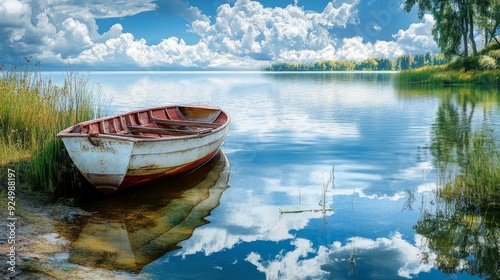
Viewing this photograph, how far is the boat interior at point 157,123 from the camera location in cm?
1066

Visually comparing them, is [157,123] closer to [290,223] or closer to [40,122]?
[40,122]

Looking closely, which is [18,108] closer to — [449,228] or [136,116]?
[136,116]

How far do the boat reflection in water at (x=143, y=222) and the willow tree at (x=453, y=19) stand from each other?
39.7 meters

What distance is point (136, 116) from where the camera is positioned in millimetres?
13242

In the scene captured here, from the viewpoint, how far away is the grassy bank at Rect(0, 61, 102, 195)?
911cm

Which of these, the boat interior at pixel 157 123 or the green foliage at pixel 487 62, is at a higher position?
the green foliage at pixel 487 62

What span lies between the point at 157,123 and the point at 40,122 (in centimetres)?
383

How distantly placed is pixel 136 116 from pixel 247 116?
41.7 feet

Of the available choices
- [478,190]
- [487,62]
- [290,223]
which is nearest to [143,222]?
[290,223]

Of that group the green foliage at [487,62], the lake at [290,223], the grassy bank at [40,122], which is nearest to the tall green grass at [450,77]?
the green foliage at [487,62]

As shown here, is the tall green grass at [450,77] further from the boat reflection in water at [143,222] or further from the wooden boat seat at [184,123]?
the boat reflection in water at [143,222]

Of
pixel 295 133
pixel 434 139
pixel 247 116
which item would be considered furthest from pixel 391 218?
pixel 247 116

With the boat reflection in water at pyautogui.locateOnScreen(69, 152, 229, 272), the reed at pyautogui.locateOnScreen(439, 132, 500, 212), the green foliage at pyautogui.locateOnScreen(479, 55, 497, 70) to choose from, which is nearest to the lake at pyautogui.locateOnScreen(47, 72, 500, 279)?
the boat reflection in water at pyautogui.locateOnScreen(69, 152, 229, 272)

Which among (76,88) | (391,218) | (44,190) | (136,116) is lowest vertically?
(391,218)
